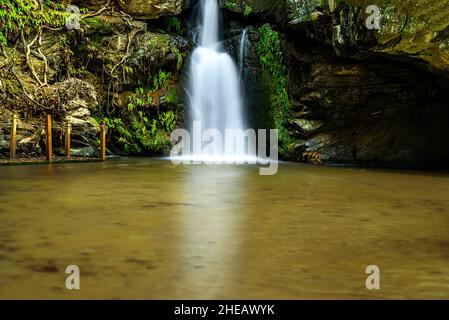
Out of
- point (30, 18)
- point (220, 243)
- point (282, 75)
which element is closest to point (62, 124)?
point (30, 18)

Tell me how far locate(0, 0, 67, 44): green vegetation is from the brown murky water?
9.26 metres

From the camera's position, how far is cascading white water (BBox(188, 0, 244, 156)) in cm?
1734

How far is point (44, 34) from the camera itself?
55.1 feet

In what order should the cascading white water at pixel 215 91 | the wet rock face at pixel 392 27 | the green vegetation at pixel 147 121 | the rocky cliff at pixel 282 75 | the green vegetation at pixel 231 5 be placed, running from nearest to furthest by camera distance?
the wet rock face at pixel 392 27 < the rocky cliff at pixel 282 75 < the cascading white water at pixel 215 91 < the green vegetation at pixel 147 121 < the green vegetation at pixel 231 5

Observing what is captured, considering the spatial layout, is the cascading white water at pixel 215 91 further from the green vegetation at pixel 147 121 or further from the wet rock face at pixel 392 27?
the wet rock face at pixel 392 27

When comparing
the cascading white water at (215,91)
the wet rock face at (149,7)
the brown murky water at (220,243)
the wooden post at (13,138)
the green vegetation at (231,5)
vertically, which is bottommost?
the brown murky water at (220,243)

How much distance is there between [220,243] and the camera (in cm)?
363

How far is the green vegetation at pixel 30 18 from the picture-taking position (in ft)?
45.5

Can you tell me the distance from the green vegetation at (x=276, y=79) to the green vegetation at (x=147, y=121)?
392 cm

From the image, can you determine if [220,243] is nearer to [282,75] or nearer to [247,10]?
[282,75]

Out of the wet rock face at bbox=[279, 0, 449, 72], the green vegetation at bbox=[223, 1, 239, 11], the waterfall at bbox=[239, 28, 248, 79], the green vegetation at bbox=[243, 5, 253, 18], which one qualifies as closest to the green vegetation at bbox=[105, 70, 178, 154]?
the waterfall at bbox=[239, 28, 248, 79]

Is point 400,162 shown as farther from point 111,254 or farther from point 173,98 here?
point 111,254

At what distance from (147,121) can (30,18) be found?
223 inches

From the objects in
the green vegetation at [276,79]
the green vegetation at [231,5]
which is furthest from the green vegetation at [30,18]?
the green vegetation at [276,79]
